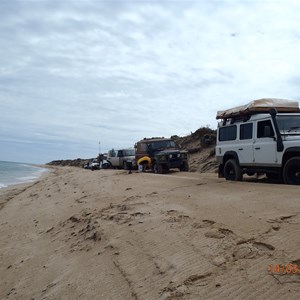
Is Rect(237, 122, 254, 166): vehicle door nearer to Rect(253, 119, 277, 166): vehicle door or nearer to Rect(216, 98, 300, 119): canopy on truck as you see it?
Rect(253, 119, 277, 166): vehicle door

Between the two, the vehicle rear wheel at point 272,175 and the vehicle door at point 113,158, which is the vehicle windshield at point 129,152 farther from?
the vehicle rear wheel at point 272,175

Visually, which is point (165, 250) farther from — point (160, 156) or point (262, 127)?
point (160, 156)

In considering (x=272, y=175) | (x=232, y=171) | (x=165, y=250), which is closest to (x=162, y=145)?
(x=232, y=171)

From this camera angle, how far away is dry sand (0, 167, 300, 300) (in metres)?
4.14

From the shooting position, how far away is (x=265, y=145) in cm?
1062

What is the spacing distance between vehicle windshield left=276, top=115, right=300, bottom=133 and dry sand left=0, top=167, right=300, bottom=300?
8.10 feet

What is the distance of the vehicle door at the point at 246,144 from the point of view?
11.3 m

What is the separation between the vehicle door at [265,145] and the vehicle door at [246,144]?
22 cm

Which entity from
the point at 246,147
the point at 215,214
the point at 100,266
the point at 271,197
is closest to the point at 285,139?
the point at 246,147

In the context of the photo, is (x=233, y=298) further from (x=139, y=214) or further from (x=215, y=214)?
(x=139, y=214)

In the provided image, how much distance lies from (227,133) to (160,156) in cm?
756

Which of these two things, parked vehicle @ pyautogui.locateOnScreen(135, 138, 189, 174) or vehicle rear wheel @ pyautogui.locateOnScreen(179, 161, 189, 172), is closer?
parked vehicle @ pyautogui.locateOnScreen(135, 138, 189, 174)
